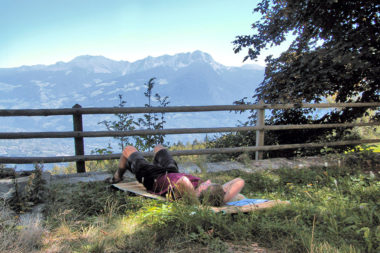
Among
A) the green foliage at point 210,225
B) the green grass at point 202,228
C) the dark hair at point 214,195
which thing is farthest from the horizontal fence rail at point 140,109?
the dark hair at point 214,195

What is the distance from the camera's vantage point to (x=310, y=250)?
188 cm

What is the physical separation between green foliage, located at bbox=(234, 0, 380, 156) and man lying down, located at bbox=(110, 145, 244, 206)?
3033 millimetres

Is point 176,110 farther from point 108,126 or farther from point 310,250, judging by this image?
point 310,250

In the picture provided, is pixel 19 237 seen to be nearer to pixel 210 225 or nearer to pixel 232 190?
pixel 210 225

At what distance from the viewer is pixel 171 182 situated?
320 centimetres

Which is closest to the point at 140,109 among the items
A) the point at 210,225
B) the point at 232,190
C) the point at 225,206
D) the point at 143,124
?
the point at 143,124

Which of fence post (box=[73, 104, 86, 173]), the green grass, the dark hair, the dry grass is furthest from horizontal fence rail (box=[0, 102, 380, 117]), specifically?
the dry grass

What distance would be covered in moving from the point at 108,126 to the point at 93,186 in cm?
266

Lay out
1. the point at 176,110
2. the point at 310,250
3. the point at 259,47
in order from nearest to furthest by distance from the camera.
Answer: the point at 310,250, the point at 176,110, the point at 259,47

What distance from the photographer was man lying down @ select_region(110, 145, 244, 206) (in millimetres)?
2881

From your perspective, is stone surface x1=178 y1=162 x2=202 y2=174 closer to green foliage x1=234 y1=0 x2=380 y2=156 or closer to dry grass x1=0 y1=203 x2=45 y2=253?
green foliage x1=234 y1=0 x2=380 y2=156

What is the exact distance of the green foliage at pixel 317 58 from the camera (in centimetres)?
483

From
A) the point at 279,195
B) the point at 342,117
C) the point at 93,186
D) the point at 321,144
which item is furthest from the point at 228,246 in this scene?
the point at 342,117

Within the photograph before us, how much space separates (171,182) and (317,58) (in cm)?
372
